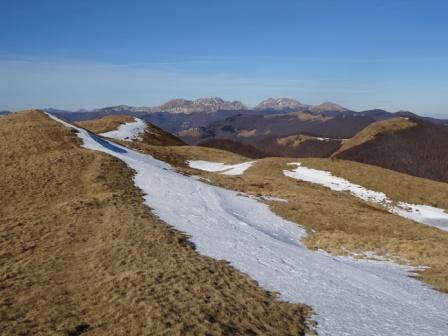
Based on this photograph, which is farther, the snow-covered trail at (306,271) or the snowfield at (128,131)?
the snowfield at (128,131)

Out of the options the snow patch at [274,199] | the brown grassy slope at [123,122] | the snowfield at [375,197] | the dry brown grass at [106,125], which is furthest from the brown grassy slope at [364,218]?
the dry brown grass at [106,125]

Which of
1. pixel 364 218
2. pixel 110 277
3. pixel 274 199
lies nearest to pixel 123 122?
pixel 274 199

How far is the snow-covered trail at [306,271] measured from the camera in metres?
14.5

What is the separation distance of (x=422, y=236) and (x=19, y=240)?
3049cm

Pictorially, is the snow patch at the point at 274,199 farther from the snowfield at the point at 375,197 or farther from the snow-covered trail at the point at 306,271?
the snowfield at the point at 375,197

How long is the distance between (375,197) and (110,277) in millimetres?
45322

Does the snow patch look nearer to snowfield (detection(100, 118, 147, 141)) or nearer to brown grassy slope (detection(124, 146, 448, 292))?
brown grassy slope (detection(124, 146, 448, 292))

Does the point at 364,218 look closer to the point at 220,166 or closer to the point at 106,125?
the point at 220,166

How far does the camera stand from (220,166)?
69.9 m

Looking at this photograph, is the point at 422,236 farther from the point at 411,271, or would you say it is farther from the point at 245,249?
the point at 245,249

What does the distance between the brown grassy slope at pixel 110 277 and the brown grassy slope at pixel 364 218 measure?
11.9 m

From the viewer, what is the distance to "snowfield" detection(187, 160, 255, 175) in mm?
64188

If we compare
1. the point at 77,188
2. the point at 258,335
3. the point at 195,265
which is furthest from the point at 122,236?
the point at 77,188

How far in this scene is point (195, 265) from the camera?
17391 mm
